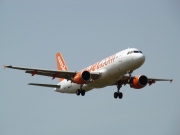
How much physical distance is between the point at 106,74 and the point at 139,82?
602cm

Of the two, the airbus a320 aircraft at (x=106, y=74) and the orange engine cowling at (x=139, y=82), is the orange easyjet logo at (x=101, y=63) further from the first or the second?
the orange engine cowling at (x=139, y=82)

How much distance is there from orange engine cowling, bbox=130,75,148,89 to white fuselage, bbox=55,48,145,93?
4.11 m

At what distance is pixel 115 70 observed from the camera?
200ft

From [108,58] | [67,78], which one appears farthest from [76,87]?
[108,58]

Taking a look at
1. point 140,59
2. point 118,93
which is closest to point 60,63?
point 118,93

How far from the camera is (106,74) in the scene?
204 feet

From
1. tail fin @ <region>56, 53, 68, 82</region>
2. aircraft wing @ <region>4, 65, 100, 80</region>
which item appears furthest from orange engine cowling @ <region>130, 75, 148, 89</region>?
tail fin @ <region>56, 53, 68, 82</region>

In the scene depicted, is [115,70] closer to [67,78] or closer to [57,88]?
[67,78]

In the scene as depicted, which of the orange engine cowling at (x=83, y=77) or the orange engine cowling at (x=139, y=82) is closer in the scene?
the orange engine cowling at (x=83, y=77)

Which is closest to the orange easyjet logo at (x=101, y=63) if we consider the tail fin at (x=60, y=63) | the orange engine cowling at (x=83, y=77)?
the orange engine cowling at (x=83, y=77)

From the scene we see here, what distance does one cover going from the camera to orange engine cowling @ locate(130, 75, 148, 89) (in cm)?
6638

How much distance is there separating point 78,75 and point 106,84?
368 centimetres

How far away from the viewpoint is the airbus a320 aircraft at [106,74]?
60250 mm

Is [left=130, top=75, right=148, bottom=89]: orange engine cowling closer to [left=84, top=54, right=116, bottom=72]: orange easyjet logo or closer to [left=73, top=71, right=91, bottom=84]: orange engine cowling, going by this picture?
[left=84, top=54, right=116, bottom=72]: orange easyjet logo
